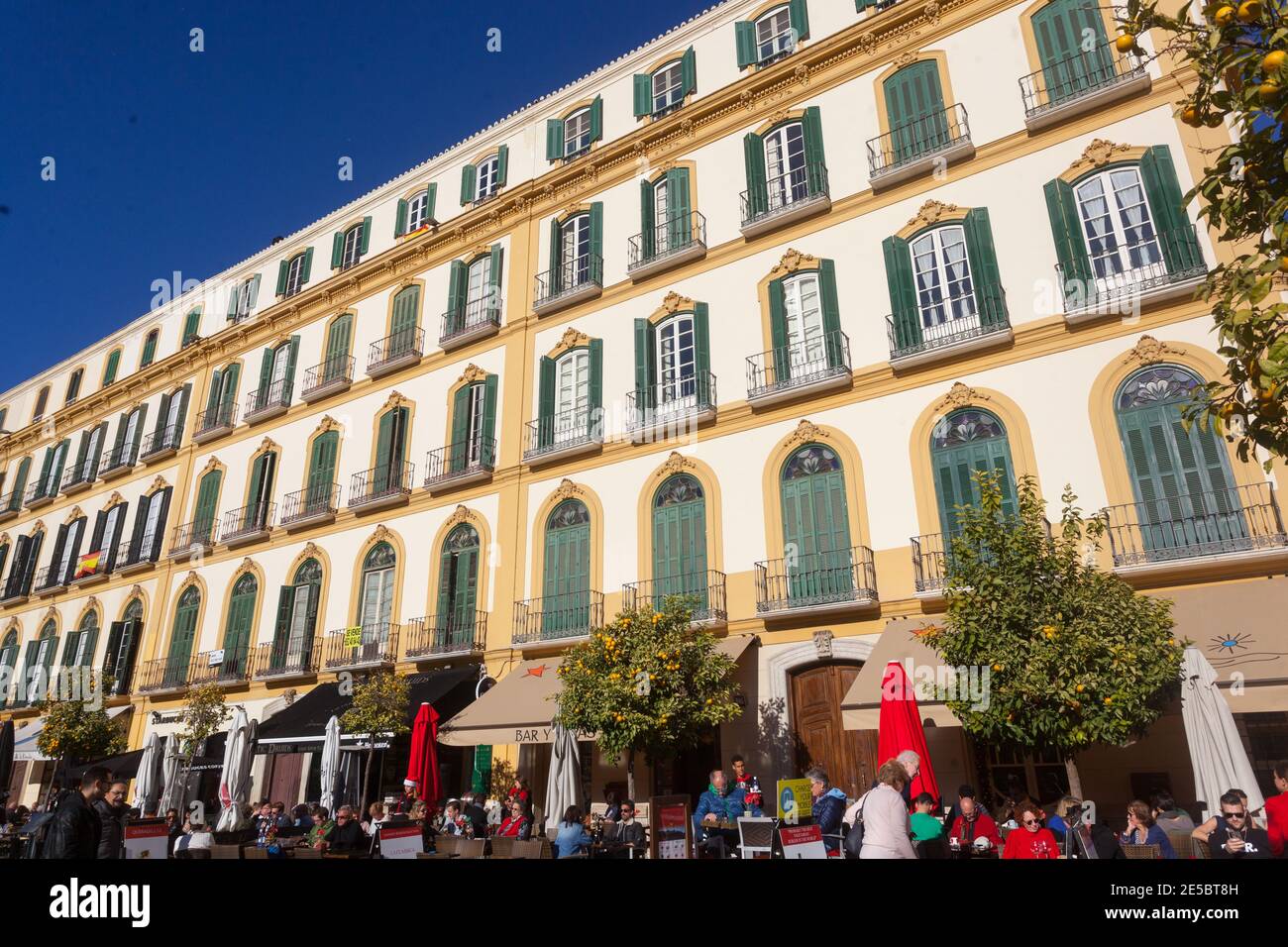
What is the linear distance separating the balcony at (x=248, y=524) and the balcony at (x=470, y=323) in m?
7.59

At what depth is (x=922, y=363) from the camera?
14.8 metres

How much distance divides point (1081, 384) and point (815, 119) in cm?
849

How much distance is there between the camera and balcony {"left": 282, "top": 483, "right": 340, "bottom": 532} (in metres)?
22.3

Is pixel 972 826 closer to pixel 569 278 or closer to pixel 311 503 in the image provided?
pixel 569 278

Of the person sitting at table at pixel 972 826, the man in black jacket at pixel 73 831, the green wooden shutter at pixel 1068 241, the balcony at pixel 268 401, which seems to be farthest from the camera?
the balcony at pixel 268 401

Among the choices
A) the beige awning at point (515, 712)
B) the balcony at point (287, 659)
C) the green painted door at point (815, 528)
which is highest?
the green painted door at point (815, 528)

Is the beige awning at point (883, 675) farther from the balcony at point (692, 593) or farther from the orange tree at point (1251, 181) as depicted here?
the orange tree at point (1251, 181)

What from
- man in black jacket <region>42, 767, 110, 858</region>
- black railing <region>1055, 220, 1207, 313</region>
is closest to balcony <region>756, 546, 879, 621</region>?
black railing <region>1055, 220, 1207, 313</region>

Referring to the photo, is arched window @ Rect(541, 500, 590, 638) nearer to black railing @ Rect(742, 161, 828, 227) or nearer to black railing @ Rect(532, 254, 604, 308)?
black railing @ Rect(532, 254, 604, 308)

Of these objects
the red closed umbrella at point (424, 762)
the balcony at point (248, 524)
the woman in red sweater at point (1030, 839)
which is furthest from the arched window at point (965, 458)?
the balcony at point (248, 524)

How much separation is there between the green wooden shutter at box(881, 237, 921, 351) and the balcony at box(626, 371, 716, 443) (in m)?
3.95

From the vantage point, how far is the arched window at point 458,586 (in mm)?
18766

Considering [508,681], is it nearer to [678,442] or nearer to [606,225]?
[678,442]
